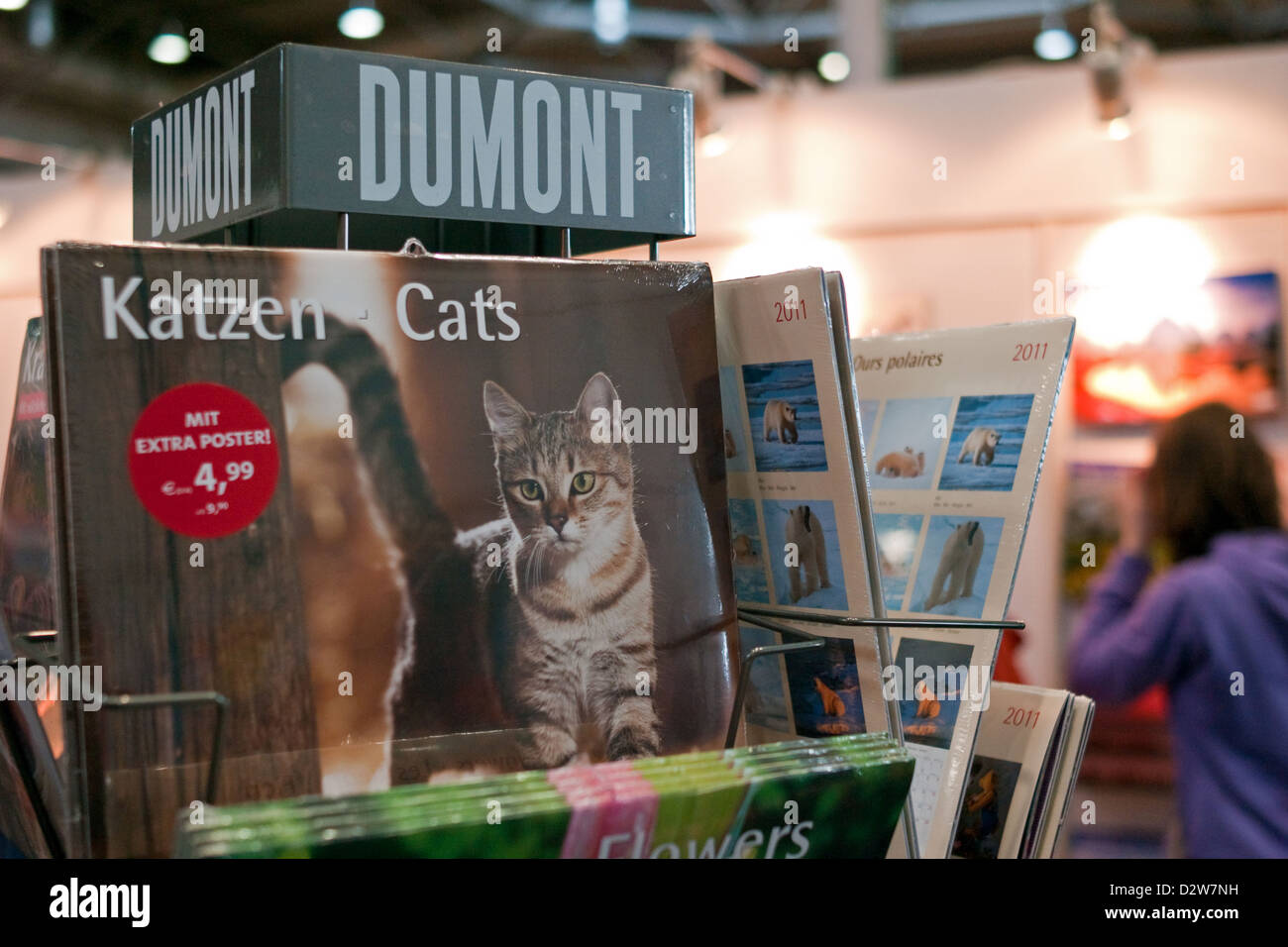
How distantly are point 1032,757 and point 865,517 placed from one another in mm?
261

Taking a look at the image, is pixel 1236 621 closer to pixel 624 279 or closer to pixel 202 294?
pixel 624 279

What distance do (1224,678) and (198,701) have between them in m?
1.87

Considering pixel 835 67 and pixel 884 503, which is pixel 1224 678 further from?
pixel 835 67

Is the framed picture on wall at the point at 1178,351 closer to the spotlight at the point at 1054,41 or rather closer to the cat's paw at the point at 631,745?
the spotlight at the point at 1054,41

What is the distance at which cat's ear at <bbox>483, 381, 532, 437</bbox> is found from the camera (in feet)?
2.43

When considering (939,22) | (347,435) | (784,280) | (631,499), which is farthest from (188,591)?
(939,22)

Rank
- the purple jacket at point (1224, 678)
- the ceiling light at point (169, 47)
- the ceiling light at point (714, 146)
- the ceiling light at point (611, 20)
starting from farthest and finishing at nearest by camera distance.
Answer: the ceiling light at point (611, 20), the ceiling light at point (169, 47), the ceiling light at point (714, 146), the purple jacket at point (1224, 678)

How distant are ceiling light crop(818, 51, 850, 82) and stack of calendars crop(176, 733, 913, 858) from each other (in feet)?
13.6

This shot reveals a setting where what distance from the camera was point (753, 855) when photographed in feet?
2.11

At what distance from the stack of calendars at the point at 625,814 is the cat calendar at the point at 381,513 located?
0.11 meters

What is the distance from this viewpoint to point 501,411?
745 mm

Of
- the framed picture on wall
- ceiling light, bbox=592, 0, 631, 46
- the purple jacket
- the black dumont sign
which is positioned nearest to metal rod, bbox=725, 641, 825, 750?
the black dumont sign

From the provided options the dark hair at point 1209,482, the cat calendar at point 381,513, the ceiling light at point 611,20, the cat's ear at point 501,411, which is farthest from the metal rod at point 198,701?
the ceiling light at point 611,20

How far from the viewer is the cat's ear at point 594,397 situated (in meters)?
0.77
